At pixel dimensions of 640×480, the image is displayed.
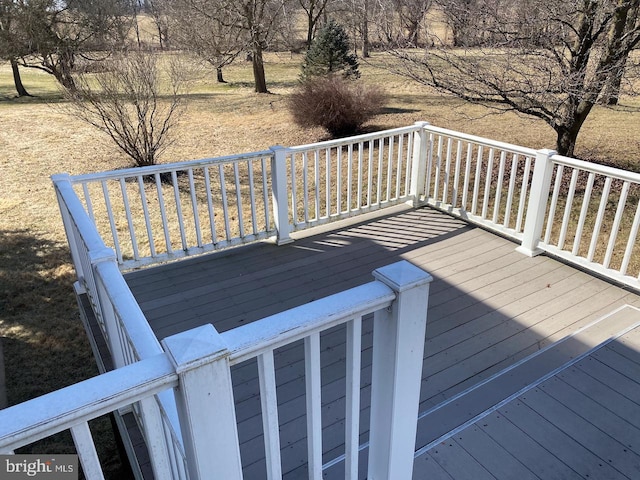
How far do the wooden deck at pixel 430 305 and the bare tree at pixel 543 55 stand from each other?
2.07 m

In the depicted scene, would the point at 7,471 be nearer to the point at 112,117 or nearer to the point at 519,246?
the point at 519,246

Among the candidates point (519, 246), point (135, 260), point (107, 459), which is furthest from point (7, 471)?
point (519, 246)

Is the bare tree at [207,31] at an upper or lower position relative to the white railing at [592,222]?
upper

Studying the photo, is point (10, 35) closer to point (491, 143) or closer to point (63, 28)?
point (63, 28)

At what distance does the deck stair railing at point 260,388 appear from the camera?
890 mm

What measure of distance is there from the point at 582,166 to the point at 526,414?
197 cm

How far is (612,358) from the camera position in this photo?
2674 millimetres

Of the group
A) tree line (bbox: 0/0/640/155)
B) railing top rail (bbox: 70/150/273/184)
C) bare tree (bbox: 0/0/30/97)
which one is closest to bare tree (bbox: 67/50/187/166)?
tree line (bbox: 0/0/640/155)

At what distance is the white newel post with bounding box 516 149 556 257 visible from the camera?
3.66 metres

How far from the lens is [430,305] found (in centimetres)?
328

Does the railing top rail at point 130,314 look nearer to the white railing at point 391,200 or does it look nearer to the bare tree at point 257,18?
the white railing at point 391,200

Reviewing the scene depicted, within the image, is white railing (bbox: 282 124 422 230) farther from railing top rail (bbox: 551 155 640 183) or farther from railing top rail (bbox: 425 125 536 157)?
railing top rail (bbox: 551 155 640 183)

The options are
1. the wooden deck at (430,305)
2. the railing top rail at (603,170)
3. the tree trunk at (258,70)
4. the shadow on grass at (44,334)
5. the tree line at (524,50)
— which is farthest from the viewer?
the tree trunk at (258,70)

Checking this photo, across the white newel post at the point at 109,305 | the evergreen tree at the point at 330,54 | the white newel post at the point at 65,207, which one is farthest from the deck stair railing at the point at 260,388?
the evergreen tree at the point at 330,54
